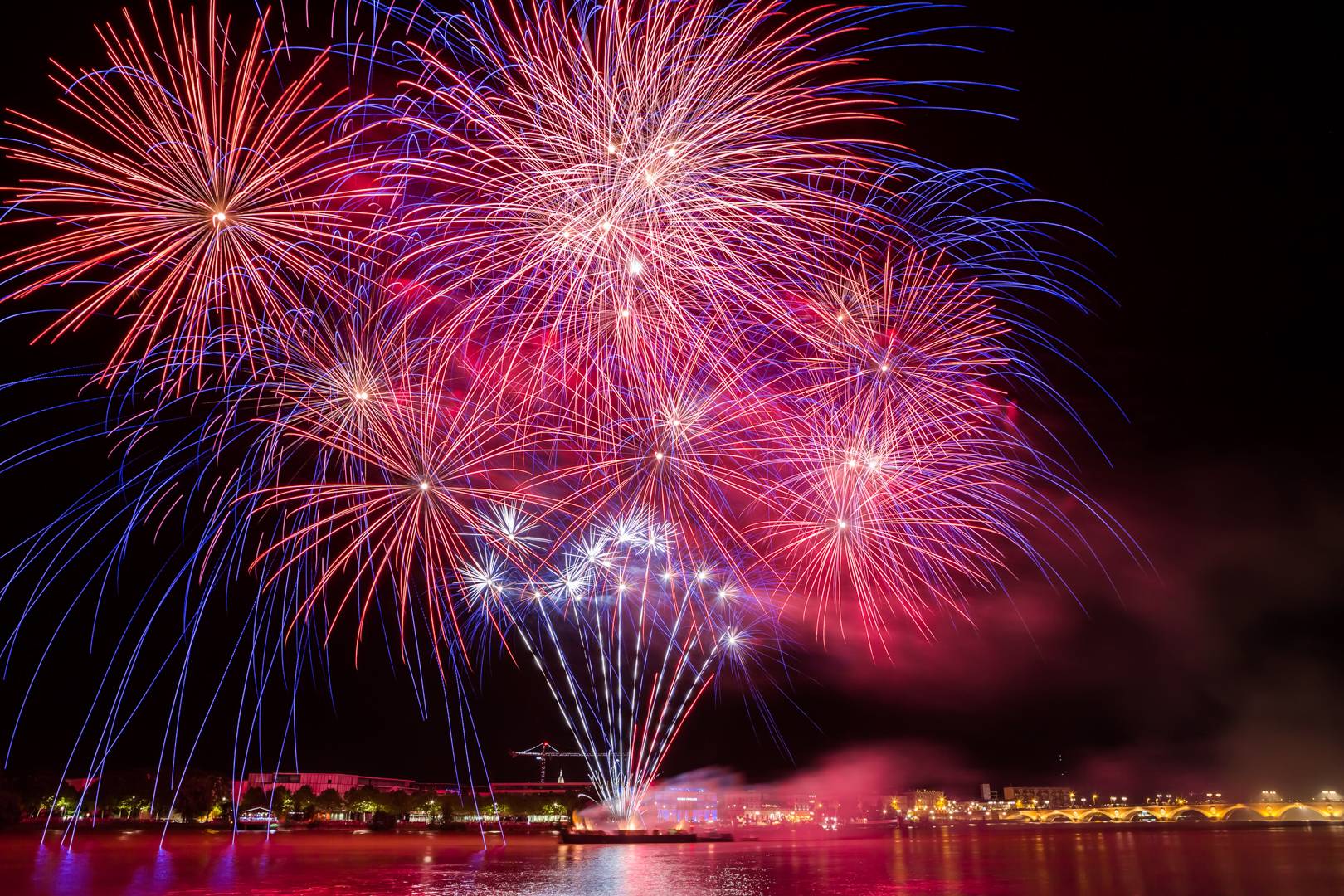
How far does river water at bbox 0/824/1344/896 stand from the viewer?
24922 millimetres

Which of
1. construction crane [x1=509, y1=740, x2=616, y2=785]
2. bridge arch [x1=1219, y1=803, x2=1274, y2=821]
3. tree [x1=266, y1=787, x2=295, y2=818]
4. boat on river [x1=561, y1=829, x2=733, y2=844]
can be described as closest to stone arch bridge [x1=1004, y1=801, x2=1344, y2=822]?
bridge arch [x1=1219, y1=803, x2=1274, y2=821]

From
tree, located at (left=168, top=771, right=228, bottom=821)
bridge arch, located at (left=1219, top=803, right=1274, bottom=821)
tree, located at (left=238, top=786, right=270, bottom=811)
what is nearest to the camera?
tree, located at (left=168, top=771, right=228, bottom=821)

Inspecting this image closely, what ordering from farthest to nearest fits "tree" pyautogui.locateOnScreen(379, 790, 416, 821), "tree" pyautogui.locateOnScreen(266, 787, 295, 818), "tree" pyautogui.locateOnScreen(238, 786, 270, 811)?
"tree" pyautogui.locateOnScreen(379, 790, 416, 821), "tree" pyautogui.locateOnScreen(238, 786, 270, 811), "tree" pyautogui.locateOnScreen(266, 787, 295, 818)

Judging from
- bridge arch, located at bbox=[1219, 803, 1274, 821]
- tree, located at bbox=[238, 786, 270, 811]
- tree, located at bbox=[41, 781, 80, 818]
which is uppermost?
tree, located at bbox=[41, 781, 80, 818]

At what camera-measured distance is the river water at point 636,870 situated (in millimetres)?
24922

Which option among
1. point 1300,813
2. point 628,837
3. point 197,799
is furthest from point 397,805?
point 1300,813

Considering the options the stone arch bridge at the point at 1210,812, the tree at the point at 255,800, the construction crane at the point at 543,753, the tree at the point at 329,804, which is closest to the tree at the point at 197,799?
the tree at the point at 255,800

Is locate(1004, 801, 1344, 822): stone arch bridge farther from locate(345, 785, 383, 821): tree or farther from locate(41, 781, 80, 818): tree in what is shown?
locate(41, 781, 80, 818): tree

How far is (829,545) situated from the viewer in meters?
24.4

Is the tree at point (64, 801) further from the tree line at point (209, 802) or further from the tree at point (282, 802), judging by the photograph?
the tree at point (282, 802)

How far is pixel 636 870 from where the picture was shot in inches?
1320

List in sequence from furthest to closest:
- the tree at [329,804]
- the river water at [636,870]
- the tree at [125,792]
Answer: the tree at [329,804], the tree at [125,792], the river water at [636,870]

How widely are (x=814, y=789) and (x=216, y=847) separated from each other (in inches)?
4582

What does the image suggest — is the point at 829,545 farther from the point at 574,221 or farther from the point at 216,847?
the point at 216,847
